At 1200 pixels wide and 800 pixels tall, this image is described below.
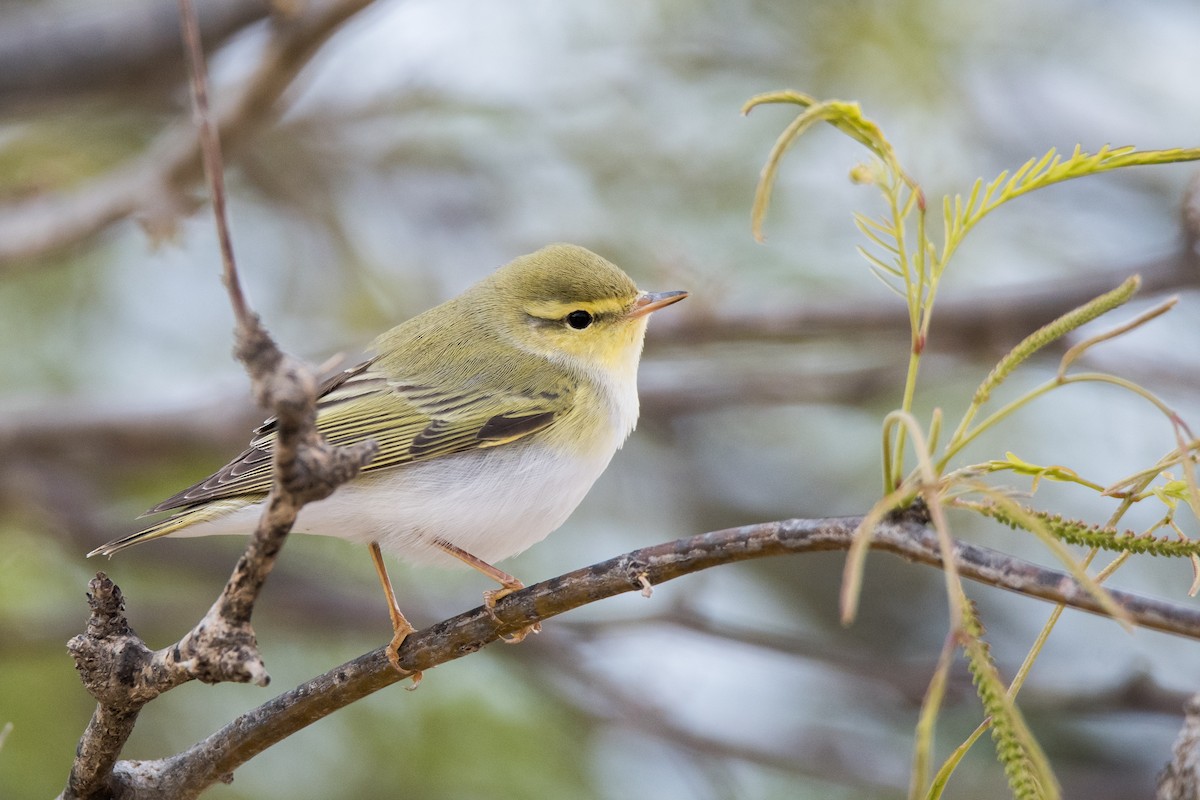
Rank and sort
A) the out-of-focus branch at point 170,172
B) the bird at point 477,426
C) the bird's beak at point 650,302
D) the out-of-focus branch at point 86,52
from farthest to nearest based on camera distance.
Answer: the out-of-focus branch at point 86,52, the out-of-focus branch at point 170,172, the bird's beak at point 650,302, the bird at point 477,426

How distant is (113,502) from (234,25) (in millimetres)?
2514

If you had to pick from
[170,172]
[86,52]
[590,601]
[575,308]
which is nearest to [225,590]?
[590,601]

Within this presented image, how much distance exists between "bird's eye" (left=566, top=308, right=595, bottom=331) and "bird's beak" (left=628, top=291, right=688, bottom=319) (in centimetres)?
13

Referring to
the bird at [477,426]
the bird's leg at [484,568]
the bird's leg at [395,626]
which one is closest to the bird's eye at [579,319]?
the bird at [477,426]

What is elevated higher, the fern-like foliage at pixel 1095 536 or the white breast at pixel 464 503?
the white breast at pixel 464 503

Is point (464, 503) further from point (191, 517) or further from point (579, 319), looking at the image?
point (579, 319)

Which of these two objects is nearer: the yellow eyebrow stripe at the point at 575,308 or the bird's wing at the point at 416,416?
the bird's wing at the point at 416,416

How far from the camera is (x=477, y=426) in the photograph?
3404 millimetres

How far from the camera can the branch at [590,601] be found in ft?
5.08

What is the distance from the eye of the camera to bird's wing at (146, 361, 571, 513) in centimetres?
333

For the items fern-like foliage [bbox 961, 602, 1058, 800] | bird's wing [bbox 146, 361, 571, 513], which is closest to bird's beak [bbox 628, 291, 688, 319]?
bird's wing [bbox 146, 361, 571, 513]

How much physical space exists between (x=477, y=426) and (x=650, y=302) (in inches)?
29.2

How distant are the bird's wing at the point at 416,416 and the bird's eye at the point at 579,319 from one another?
0.39m

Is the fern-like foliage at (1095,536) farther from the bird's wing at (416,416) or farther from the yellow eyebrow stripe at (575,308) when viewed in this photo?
the yellow eyebrow stripe at (575,308)
